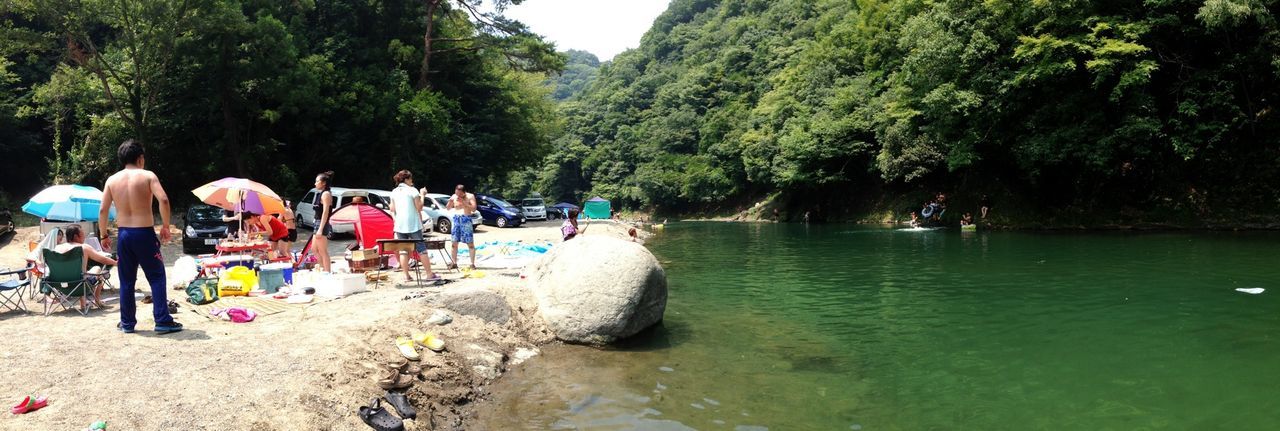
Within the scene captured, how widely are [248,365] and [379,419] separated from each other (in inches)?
55.2

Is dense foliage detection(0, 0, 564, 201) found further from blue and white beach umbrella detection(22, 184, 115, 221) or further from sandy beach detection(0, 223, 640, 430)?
sandy beach detection(0, 223, 640, 430)

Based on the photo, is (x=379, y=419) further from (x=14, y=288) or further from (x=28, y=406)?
(x=14, y=288)

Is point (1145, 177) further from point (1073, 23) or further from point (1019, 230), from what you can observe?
point (1073, 23)

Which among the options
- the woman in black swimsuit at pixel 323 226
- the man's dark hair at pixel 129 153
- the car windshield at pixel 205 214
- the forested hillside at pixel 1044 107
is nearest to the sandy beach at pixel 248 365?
the man's dark hair at pixel 129 153

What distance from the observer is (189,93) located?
83.6 ft

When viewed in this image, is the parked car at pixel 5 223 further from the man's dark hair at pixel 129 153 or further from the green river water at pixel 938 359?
the green river water at pixel 938 359

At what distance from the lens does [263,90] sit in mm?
24625

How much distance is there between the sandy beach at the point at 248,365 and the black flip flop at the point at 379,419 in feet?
0.23

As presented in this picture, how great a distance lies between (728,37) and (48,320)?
8410cm

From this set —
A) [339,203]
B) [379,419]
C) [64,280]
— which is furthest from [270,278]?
[339,203]

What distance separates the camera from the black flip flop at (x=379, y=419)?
203 inches

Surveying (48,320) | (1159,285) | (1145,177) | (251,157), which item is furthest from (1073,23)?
(251,157)

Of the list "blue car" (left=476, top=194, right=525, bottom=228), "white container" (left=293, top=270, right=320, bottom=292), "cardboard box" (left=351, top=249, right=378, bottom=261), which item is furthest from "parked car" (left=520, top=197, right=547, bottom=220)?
"white container" (left=293, top=270, right=320, bottom=292)

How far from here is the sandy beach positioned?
15.6 ft
